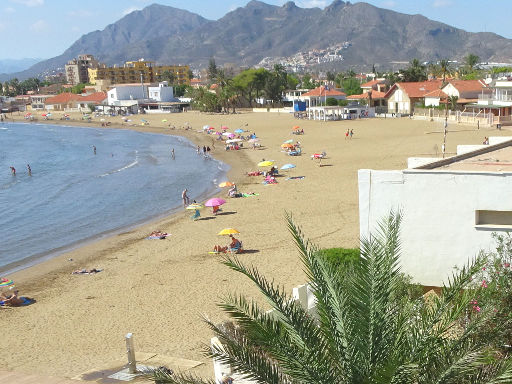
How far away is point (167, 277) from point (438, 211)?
9.66m

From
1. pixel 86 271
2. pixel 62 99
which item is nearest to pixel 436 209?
pixel 86 271

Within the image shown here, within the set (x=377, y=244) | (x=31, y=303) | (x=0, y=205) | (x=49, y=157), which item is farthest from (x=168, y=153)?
(x=377, y=244)

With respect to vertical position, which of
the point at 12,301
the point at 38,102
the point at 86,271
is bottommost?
the point at 86,271

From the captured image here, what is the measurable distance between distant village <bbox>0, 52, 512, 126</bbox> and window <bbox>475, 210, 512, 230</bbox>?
2069 centimetres

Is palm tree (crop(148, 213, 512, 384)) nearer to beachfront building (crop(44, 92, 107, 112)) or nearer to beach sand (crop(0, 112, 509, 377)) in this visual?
beach sand (crop(0, 112, 509, 377))

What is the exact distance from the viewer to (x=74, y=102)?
406ft

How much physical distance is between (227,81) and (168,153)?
42.5m

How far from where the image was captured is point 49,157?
5828cm

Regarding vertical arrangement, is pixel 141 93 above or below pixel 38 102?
above

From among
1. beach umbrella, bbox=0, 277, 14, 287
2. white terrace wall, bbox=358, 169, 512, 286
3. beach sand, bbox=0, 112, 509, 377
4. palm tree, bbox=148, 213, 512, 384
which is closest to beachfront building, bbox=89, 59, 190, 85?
beach sand, bbox=0, 112, 509, 377

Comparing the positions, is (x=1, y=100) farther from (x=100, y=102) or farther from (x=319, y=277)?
(x=319, y=277)

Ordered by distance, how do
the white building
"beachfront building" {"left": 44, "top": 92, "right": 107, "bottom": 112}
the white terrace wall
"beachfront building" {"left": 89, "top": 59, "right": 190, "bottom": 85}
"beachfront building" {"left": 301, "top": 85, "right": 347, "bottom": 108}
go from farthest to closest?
"beachfront building" {"left": 89, "top": 59, "right": 190, "bottom": 85}
"beachfront building" {"left": 44, "top": 92, "right": 107, "bottom": 112}
the white building
"beachfront building" {"left": 301, "top": 85, "right": 347, "bottom": 108}
the white terrace wall

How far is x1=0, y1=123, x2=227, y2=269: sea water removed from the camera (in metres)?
27.1

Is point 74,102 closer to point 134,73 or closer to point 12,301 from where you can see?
point 134,73
